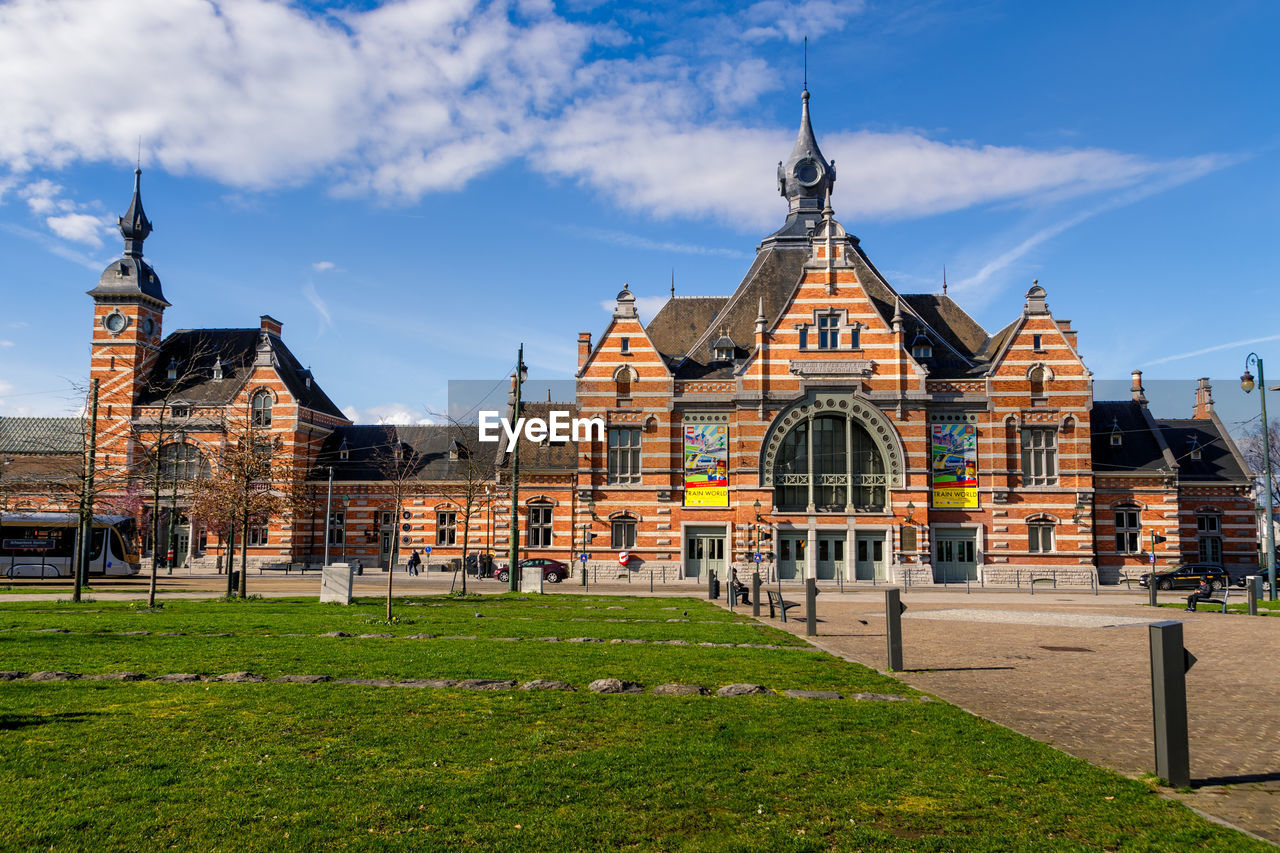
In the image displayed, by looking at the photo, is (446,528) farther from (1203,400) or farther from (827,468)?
(1203,400)

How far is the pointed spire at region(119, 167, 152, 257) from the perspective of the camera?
57438mm

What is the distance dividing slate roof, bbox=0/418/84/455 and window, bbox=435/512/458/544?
25.9 m

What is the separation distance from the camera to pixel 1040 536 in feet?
150

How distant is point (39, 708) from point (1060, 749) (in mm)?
10569

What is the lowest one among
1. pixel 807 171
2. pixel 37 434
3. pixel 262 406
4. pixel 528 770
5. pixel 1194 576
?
pixel 1194 576

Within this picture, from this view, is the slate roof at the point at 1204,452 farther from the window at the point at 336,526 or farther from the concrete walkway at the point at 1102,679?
the window at the point at 336,526

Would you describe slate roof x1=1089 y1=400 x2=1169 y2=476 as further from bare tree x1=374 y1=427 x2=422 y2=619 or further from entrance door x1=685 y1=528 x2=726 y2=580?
bare tree x1=374 y1=427 x2=422 y2=619

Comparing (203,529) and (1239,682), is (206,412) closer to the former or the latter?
(203,529)

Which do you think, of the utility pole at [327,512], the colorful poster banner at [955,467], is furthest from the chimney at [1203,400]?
the utility pole at [327,512]

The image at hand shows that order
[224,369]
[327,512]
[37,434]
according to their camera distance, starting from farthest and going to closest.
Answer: [37,434] < [224,369] < [327,512]

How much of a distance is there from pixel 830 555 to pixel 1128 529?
16.1 metres

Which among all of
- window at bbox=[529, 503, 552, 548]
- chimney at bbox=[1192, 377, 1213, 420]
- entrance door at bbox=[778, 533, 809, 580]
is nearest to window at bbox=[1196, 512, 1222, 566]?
chimney at bbox=[1192, 377, 1213, 420]

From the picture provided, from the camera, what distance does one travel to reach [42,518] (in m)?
41.2

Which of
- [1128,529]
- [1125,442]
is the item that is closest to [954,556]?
[1128,529]
